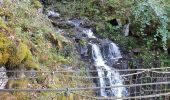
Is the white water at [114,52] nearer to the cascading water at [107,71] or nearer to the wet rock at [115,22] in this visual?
the cascading water at [107,71]

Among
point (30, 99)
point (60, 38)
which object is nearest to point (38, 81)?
point (30, 99)

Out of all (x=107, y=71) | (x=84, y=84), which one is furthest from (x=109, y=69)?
(x=84, y=84)

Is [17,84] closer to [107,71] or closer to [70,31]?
[107,71]

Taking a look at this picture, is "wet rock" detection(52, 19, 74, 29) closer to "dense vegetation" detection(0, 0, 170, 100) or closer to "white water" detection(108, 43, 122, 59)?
"dense vegetation" detection(0, 0, 170, 100)

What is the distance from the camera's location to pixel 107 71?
666 cm

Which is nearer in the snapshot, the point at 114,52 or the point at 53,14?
the point at 114,52

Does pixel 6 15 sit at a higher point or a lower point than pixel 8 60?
higher

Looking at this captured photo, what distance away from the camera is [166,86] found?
280 inches

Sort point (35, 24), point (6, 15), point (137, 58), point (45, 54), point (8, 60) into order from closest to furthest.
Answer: point (8, 60), point (6, 15), point (45, 54), point (35, 24), point (137, 58)

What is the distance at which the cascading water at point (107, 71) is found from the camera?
21.7ft

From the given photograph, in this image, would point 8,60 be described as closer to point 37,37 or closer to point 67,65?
point 37,37

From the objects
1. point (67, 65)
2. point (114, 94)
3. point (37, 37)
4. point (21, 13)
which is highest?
point (21, 13)

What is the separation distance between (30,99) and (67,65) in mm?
1905

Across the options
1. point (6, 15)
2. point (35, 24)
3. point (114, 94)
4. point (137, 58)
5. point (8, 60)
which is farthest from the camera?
point (137, 58)
